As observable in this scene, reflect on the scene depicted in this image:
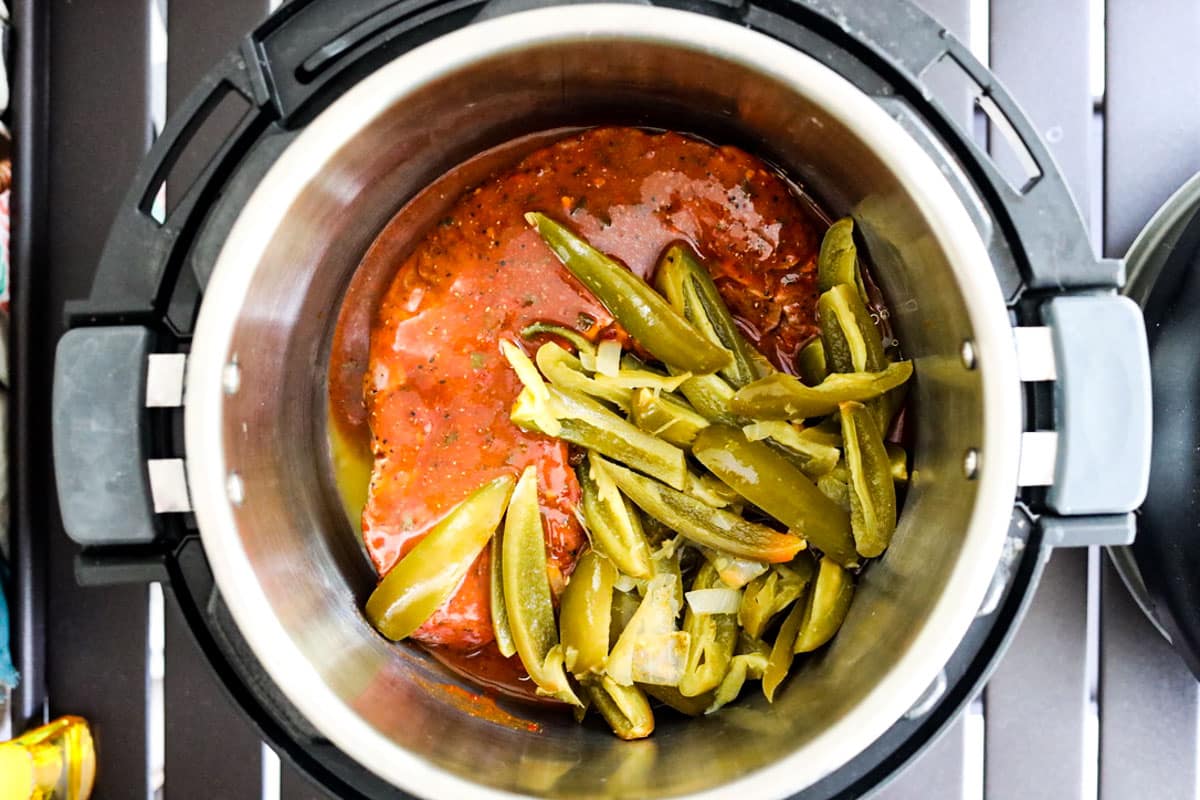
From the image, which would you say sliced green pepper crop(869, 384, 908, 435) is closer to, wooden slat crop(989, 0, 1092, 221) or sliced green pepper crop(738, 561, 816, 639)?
sliced green pepper crop(738, 561, 816, 639)

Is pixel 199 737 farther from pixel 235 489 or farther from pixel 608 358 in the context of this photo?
pixel 608 358

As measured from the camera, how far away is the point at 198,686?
0.95 meters

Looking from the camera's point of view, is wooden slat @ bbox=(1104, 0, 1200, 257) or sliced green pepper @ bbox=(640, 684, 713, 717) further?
wooden slat @ bbox=(1104, 0, 1200, 257)

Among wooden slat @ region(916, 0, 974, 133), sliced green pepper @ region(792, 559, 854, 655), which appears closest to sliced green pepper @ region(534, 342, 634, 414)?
sliced green pepper @ region(792, 559, 854, 655)

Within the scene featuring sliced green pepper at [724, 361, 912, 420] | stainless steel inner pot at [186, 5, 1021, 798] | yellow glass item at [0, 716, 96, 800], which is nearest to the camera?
stainless steel inner pot at [186, 5, 1021, 798]

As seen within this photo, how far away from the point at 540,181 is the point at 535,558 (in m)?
0.34

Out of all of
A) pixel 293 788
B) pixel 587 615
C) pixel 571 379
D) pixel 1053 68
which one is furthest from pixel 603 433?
pixel 1053 68

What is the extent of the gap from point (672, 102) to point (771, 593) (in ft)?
1.40

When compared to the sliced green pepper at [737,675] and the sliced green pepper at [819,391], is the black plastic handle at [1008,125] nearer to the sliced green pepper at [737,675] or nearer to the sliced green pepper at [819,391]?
the sliced green pepper at [819,391]

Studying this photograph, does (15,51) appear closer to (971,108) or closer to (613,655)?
(613,655)

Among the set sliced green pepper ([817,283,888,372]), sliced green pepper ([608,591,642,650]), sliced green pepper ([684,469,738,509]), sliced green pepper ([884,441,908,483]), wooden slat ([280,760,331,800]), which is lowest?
wooden slat ([280,760,331,800])

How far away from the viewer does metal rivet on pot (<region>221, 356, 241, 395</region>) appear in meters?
0.68

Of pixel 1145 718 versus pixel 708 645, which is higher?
pixel 708 645

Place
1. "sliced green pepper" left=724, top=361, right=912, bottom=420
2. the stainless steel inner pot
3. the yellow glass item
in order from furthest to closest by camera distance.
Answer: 1. the yellow glass item
2. "sliced green pepper" left=724, top=361, right=912, bottom=420
3. the stainless steel inner pot
